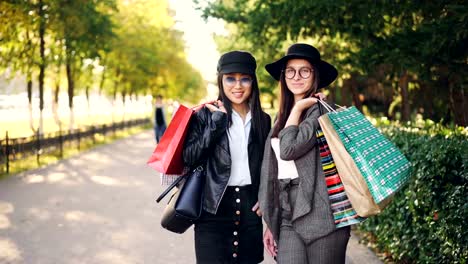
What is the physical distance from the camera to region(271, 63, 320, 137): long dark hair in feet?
12.5

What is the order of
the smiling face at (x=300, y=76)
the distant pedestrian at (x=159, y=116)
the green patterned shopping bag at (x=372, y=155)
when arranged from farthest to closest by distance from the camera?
the distant pedestrian at (x=159, y=116) < the smiling face at (x=300, y=76) < the green patterned shopping bag at (x=372, y=155)

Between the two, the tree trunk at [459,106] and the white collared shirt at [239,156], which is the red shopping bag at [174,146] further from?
the tree trunk at [459,106]

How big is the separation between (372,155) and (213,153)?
1097mm

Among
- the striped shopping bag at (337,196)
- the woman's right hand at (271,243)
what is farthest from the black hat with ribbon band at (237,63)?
the woman's right hand at (271,243)

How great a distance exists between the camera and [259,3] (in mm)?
9852

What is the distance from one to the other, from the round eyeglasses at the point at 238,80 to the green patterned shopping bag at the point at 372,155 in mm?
763

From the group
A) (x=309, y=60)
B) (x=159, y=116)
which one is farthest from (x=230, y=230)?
(x=159, y=116)

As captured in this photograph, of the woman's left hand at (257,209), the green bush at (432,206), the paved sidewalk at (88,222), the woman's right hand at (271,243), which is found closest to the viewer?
the woman's right hand at (271,243)

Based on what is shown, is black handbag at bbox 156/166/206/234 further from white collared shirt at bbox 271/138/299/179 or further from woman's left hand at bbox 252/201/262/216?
white collared shirt at bbox 271/138/299/179

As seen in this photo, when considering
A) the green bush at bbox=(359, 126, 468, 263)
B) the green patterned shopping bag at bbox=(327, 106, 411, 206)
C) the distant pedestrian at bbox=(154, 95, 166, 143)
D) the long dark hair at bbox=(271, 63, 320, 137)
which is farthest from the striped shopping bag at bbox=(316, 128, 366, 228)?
the distant pedestrian at bbox=(154, 95, 166, 143)

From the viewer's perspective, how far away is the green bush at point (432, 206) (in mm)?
5117

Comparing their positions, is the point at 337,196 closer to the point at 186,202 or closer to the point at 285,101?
the point at 285,101

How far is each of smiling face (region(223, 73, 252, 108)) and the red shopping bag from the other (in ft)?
0.88

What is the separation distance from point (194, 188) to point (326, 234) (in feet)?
3.10
